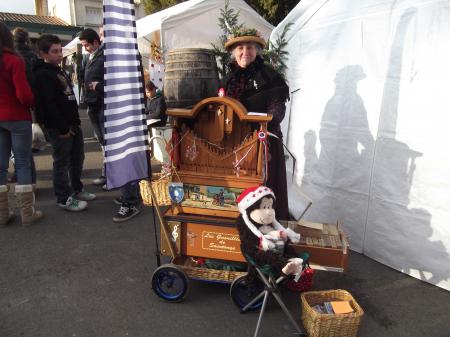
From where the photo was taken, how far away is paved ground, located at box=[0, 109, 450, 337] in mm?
2438

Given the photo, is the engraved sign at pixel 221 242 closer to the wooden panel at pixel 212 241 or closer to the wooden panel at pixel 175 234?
the wooden panel at pixel 212 241

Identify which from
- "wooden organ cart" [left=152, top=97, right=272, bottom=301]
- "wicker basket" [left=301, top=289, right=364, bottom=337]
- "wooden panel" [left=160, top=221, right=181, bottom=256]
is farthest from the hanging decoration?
"wicker basket" [left=301, top=289, right=364, bottom=337]

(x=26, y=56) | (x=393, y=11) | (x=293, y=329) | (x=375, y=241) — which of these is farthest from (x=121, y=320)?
(x=26, y=56)

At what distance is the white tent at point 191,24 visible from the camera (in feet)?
23.5

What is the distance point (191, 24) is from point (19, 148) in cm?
486

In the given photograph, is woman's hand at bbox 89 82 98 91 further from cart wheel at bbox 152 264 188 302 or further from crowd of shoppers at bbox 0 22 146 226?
cart wheel at bbox 152 264 188 302

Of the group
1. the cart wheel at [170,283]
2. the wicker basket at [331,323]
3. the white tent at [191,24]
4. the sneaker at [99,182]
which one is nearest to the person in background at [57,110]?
the sneaker at [99,182]

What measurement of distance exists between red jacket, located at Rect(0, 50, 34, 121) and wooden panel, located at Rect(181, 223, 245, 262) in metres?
2.12

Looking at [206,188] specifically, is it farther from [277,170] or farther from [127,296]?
[127,296]

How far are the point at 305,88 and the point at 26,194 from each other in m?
3.12

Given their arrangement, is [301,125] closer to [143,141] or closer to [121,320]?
[143,141]

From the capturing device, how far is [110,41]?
2.28 metres

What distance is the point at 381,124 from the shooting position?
10.4 feet

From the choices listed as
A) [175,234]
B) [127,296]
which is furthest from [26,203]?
[175,234]
